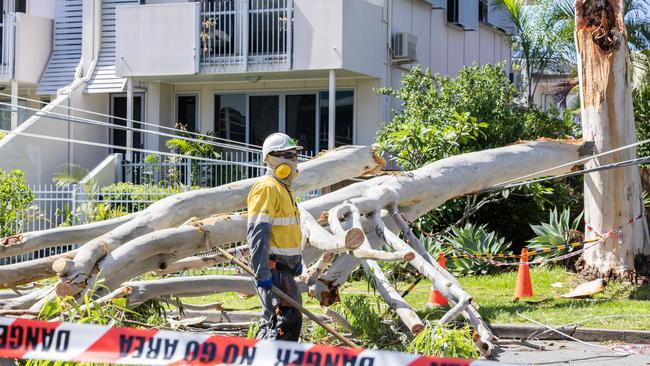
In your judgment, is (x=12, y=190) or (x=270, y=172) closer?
(x=270, y=172)

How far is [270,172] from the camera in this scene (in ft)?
25.7

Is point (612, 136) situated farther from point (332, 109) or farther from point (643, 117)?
point (332, 109)

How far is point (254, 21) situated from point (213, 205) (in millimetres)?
11334

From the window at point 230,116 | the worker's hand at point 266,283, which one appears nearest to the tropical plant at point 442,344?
the worker's hand at point 266,283

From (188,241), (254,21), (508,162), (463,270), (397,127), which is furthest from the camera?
(254,21)

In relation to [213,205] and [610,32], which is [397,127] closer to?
[610,32]

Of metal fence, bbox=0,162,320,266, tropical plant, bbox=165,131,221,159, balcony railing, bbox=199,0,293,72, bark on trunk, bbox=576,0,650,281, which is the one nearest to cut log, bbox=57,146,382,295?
bark on trunk, bbox=576,0,650,281

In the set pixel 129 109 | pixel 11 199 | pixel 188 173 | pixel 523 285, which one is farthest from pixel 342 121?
pixel 523 285

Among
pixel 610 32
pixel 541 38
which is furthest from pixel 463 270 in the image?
pixel 541 38

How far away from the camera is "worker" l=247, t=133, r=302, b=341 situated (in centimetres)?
745

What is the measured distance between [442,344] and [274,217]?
161 centimetres

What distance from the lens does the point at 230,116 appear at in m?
22.7

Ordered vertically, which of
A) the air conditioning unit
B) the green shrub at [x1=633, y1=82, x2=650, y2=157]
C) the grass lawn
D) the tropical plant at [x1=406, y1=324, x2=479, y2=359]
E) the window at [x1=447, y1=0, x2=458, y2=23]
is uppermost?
the window at [x1=447, y1=0, x2=458, y2=23]

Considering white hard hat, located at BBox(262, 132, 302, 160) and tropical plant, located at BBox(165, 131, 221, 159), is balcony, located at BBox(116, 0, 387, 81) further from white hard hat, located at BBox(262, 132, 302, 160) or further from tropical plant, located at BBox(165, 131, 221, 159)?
white hard hat, located at BBox(262, 132, 302, 160)
